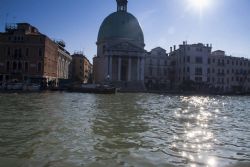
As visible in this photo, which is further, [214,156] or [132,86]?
[132,86]

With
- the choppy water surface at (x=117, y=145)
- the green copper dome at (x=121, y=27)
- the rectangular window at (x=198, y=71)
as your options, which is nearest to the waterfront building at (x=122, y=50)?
the green copper dome at (x=121, y=27)

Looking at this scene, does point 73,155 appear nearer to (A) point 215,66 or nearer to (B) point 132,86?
(B) point 132,86

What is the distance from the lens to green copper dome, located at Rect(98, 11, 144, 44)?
100875 mm

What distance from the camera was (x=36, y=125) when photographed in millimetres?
16500

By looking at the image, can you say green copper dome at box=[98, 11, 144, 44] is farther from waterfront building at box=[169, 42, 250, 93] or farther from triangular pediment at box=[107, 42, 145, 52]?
waterfront building at box=[169, 42, 250, 93]

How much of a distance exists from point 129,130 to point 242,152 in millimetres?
5506

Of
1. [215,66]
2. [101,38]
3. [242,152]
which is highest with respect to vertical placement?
[101,38]

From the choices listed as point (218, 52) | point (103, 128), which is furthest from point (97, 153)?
point (218, 52)

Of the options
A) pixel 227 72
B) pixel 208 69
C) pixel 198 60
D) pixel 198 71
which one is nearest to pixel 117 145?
pixel 198 60

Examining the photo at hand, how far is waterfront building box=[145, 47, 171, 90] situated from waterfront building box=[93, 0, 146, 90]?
432 centimetres

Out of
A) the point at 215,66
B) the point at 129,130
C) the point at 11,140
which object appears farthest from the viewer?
the point at 215,66

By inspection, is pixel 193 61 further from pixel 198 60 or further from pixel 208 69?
pixel 208 69

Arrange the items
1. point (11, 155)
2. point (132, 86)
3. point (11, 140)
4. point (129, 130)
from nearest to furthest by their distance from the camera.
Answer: point (11, 155), point (11, 140), point (129, 130), point (132, 86)

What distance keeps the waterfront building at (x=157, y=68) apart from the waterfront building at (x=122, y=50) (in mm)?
4323
